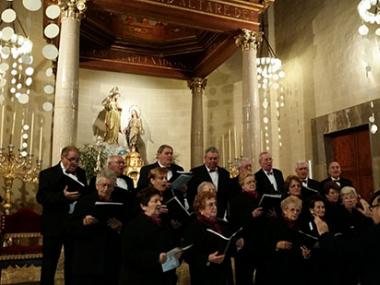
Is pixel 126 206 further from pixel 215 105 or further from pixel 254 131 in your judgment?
pixel 215 105

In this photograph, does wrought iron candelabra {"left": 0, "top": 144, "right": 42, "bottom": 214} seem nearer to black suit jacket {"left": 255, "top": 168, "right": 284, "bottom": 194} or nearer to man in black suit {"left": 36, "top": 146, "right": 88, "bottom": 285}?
man in black suit {"left": 36, "top": 146, "right": 88, "bottom": 285}

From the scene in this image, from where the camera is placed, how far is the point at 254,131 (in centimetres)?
788

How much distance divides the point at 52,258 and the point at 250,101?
17.5 ft


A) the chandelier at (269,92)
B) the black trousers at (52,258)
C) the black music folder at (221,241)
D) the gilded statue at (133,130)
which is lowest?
the black trousers at (52,258)

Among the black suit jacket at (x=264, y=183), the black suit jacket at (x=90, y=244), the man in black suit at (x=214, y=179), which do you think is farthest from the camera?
the black suit jacket at (x=264, y=183)

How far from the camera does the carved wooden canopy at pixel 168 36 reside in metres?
7.63

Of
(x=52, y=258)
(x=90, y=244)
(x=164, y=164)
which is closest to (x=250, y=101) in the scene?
(x=164, y=164)

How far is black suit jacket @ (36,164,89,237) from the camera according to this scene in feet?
12.3

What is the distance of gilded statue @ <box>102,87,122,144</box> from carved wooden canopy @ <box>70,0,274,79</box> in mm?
758

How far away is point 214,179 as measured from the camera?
453cm

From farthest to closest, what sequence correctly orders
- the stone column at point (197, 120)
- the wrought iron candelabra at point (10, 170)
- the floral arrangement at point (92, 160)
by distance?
the stone column at point (197, 120) < the floral arrangement at point (92, 160) < the wrought iron candelabra at point (10, 170)

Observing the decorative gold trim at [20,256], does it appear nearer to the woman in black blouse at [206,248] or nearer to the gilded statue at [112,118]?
the woman in black blouse at [206,248]

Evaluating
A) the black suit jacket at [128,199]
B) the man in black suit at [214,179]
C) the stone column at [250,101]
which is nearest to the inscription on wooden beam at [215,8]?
the stone column at [250,101]

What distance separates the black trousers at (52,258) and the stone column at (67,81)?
104 inches
